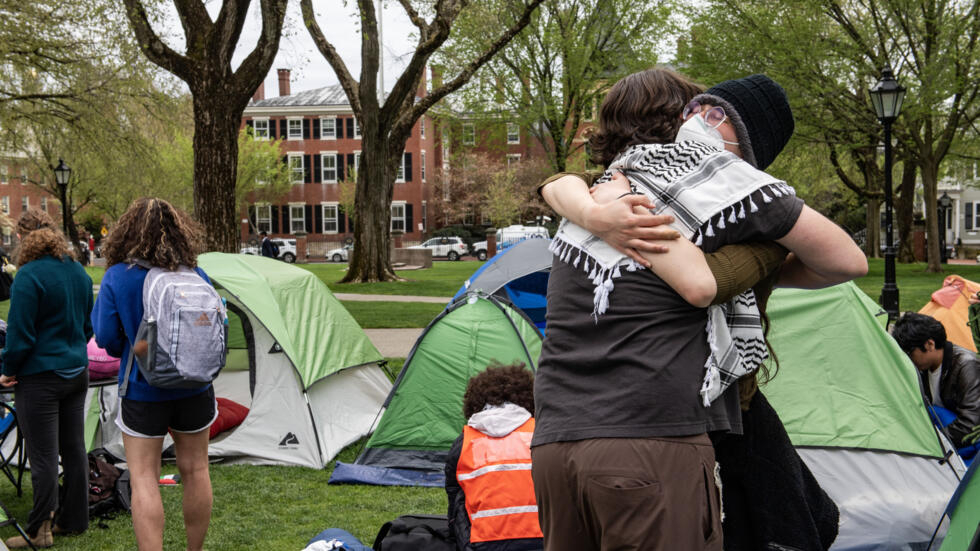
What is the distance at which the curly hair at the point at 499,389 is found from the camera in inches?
162

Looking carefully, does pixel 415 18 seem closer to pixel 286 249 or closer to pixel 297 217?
pixel 286 249

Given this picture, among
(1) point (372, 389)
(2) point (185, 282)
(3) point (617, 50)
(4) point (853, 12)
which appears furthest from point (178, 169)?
(2) point (185, 282)

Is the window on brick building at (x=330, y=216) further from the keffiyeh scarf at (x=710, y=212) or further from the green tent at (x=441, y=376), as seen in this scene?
the keffiyeh scarf at (x=710, y=212)

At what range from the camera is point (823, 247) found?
169 centimetres

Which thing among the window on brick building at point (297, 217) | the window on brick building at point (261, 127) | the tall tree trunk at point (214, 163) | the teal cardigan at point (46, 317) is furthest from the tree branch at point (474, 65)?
the window on brick building at point (261, 127)

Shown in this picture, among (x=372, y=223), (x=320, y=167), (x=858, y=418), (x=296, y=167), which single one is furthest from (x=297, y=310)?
(x=296, y=167)

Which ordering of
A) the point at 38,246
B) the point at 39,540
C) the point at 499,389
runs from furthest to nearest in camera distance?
the point at 39,540 → the point at 38,246 → the point at 499,389

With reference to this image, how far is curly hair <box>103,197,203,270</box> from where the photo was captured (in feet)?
12.5

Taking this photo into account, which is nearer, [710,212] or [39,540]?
[710,212]

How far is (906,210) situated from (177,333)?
27.9 meters

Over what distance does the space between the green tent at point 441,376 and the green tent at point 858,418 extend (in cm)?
181

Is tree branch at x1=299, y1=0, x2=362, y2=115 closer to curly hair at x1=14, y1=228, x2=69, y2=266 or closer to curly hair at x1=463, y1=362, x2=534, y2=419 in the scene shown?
curly hair at x1=14, y1=228, x2=69, y2=266

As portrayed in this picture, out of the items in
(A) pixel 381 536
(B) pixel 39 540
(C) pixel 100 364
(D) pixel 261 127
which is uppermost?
(D) pixel 261 127

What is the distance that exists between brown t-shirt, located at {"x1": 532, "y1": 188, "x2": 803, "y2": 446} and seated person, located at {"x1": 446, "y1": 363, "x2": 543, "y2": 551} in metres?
2.25
